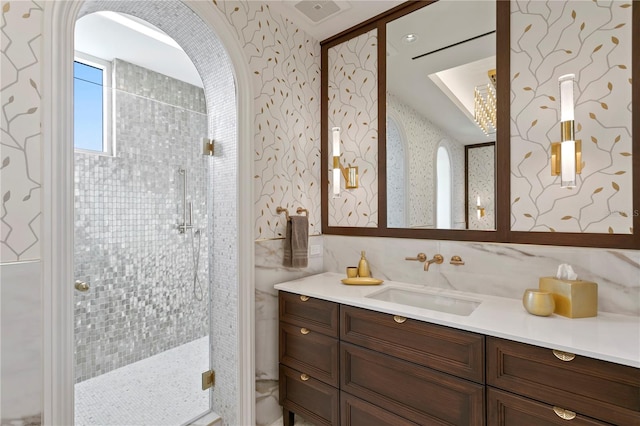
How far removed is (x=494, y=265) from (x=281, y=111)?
1615mm

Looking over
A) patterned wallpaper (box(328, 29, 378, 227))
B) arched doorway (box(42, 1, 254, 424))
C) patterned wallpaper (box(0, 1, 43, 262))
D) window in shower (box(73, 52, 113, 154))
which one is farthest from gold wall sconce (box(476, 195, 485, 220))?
window in shower (box(73, 52, 113, 154))

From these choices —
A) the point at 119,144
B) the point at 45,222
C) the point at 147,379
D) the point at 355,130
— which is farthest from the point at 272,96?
the point at 147,379

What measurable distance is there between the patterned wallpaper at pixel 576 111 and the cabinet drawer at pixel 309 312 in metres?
1.10

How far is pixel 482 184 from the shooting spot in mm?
1851

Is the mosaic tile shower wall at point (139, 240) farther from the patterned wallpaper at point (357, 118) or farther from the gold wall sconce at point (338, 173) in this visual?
the patterned wallpaper at point (357, 118)

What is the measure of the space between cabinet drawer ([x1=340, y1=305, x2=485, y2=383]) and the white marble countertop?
0.04 metres

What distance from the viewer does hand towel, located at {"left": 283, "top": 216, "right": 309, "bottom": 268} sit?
6.98 ft

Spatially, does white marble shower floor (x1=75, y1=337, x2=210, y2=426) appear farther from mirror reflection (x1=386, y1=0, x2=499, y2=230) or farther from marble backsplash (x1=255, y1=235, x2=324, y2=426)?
mirror reflection (x1=386, y1=0, x2=499, y2=230)

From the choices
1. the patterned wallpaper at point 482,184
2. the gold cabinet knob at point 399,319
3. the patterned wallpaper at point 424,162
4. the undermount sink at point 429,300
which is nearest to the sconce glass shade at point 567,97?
the patterned wallpaper at point 482,184

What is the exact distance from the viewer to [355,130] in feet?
7.72

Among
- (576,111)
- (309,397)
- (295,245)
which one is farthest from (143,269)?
(576,111)

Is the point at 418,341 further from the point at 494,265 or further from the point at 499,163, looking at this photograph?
the point at 499,163

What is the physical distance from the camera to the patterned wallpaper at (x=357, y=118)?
2264mm

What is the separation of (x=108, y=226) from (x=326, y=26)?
1.97m
